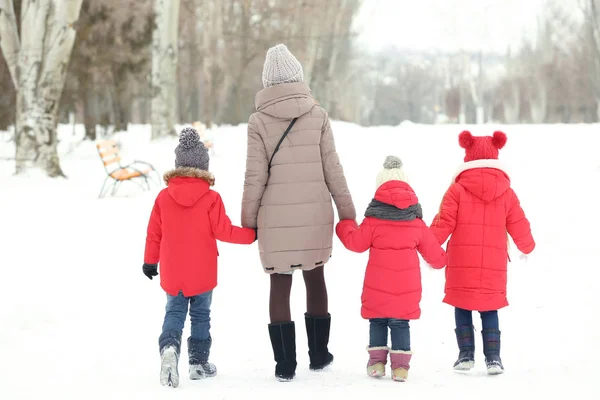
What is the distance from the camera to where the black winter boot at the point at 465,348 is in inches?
183

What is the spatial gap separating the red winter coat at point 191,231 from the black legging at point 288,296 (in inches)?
11.9

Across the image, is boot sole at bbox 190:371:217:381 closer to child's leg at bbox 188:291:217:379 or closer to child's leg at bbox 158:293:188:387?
child's leg at bbox 188:291:217:379

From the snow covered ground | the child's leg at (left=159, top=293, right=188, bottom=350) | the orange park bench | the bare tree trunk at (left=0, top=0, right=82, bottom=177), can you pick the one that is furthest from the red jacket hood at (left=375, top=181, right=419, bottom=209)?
the bare tree trunk at (left=0, top=0, right=82, bottom=177)

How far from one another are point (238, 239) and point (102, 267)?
3.80 metres

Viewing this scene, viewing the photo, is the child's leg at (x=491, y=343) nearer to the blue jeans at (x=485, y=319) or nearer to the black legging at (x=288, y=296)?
the blue jeans at (x=485, y=319)

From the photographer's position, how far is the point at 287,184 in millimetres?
4414

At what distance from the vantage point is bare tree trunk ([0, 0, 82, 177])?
44.7ft

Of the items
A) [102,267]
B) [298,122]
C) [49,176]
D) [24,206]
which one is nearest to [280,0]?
[49,176]

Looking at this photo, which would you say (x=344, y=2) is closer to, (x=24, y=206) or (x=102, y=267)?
(x=24, y=206)

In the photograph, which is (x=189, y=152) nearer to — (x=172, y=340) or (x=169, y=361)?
(x=172, y=340)

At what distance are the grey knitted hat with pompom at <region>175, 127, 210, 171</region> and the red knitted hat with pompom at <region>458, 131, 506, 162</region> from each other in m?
1.48

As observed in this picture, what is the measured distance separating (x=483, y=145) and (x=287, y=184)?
45.8 inches

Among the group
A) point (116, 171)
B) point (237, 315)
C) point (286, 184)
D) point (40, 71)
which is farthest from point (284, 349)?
point (40, 71)

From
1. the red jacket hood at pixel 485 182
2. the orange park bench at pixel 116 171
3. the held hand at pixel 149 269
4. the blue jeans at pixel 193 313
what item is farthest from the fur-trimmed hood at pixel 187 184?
the orange park bench at pixel 116 171
